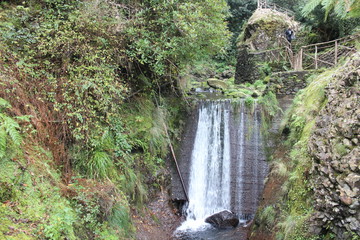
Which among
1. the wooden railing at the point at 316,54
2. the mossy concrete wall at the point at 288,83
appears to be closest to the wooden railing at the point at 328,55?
the wooden railing at the point at 316,54

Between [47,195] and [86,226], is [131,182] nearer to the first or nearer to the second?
[86,226]

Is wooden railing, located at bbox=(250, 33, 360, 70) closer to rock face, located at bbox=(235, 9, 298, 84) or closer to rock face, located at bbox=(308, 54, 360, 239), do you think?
rock face, located at bbox=(235, 9, 298, 84)

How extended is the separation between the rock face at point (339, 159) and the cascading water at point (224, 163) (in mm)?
3784

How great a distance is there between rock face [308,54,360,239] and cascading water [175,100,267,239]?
3.78 meters

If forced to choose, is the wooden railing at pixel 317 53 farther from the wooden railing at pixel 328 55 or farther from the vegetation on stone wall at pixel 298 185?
the vegetation on stone wall at pixel 298 185

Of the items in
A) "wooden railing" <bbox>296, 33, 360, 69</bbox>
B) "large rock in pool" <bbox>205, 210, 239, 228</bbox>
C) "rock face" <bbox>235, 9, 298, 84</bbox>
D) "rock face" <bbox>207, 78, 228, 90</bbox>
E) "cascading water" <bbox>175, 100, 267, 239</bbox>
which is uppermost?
"rock face" <bbox>235, 9, 298, 84</bbox>

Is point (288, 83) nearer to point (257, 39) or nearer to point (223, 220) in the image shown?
point (223, 220)

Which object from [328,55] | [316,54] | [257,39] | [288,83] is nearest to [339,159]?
[288,83]

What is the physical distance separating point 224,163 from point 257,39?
36.9 ft

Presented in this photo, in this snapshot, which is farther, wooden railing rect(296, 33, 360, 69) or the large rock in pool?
wooden railing rect(296, 33, 360, 69)

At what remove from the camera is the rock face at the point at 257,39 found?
14344 mm

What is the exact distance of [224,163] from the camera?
8.97 metres

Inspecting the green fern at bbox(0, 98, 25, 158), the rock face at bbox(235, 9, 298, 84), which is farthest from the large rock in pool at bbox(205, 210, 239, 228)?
the rock face at bbox(235, 9, 298, 84)

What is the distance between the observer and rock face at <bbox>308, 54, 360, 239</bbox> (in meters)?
3.78
